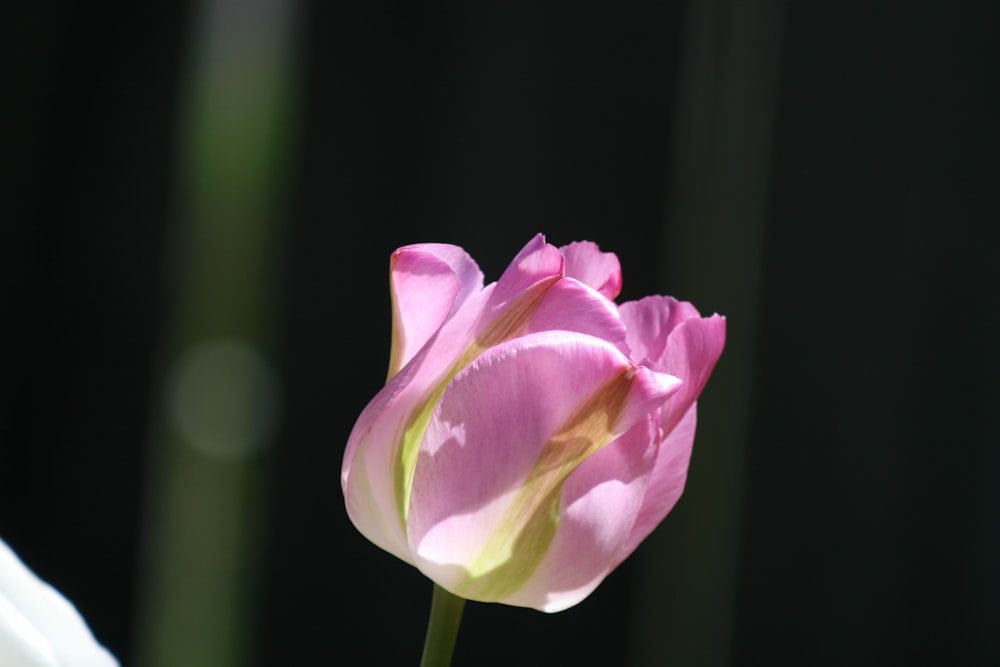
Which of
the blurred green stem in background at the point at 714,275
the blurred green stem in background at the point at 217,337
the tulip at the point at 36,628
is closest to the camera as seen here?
the tulip at the point at 36,628

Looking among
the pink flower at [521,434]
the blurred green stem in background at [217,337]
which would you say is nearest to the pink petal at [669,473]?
the pink flower at [521,434]

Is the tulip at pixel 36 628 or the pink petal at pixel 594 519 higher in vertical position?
the pink petal at pixel 594 519

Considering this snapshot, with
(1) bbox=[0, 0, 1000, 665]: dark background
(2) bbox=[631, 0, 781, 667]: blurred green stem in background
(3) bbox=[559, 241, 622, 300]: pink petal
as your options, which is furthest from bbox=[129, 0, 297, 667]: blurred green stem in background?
(3) bbox=[559, 241, 622, 300]: pink petal

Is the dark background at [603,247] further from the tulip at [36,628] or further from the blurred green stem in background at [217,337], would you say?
the tulip at [36,628]

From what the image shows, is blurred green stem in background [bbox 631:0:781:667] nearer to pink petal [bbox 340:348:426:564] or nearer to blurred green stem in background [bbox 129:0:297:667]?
blurred green stem in background [bbox 129:0:297:667]

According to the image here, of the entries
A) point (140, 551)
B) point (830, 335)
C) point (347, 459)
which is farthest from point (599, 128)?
point (347, 459)

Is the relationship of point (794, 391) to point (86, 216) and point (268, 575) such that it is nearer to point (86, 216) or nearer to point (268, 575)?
point (268, 575)
